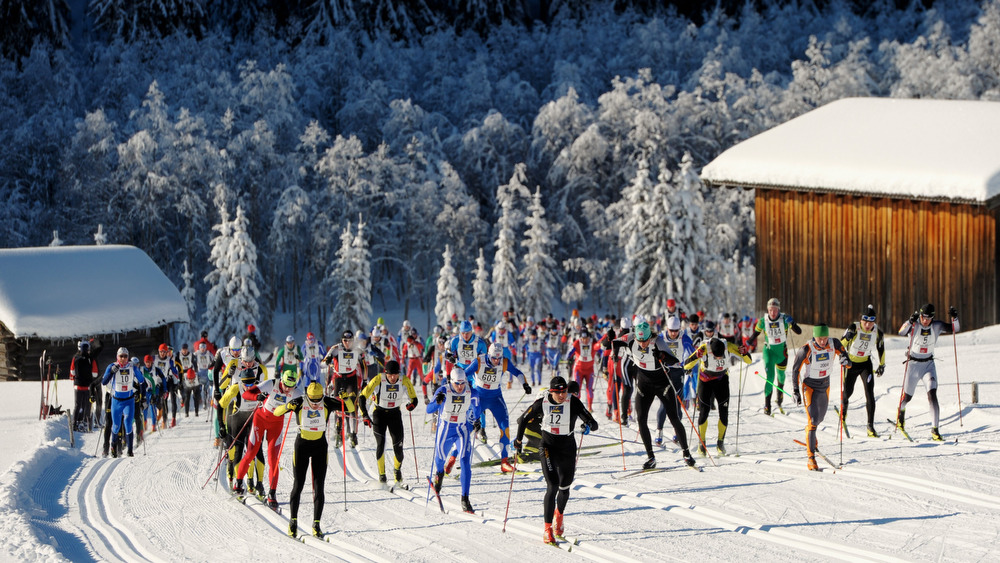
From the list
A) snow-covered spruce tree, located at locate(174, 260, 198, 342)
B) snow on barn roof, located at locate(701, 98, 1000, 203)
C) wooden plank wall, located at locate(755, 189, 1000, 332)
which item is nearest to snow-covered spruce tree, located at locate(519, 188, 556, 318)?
snow-covered spruce tree, located at locate(174, 260, 198, 342)

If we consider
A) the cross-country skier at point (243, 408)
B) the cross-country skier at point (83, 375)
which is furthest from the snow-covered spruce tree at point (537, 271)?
the cross-country skier at point (243, 408)

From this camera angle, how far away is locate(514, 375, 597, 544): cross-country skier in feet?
36.0

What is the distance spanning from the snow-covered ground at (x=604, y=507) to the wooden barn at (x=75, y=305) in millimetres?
15684

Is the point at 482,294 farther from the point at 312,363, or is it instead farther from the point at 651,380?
the point at 651,380

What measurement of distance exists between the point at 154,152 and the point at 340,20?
825 inches

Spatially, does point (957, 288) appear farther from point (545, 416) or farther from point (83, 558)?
point (83, 558)

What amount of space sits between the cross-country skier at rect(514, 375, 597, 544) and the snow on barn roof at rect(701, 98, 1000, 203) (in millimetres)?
14262

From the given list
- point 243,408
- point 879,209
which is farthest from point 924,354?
point 879,209

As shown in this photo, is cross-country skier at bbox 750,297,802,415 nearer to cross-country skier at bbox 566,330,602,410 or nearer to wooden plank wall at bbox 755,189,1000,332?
cross-country skier at bbox 566,330,602,410

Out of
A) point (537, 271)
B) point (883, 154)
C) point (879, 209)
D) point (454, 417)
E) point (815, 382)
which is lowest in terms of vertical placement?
point (454, 417)

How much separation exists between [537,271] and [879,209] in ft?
84.9

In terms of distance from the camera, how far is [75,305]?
1264 inches

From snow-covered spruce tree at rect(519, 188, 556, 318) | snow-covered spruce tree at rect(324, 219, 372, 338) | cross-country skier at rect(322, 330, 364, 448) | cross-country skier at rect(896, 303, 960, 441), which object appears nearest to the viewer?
cross-country skier at rect(896, 303, 960, 441)

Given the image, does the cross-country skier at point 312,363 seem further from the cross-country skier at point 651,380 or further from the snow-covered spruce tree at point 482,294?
the snow-covered spruce tree at point 482,294
